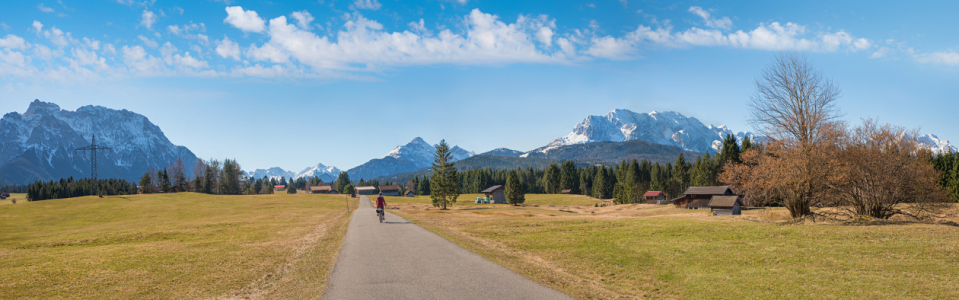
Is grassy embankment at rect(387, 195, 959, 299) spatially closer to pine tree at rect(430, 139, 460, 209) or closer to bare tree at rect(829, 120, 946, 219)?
bare tree at rect(829, 120, 946, 219)

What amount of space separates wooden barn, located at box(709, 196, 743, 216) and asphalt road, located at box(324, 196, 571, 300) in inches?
2108

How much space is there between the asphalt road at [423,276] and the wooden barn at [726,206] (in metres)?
53.5

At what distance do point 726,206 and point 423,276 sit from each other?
195 feet

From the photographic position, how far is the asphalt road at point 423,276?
34.4 feet

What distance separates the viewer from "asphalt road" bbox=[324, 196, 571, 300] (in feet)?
34.4

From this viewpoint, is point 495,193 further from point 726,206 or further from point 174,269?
point 174,269

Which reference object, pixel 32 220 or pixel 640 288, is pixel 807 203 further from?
pixel 32 220

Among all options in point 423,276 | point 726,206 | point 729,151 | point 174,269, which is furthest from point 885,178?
point 729,151

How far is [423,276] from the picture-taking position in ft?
41.5

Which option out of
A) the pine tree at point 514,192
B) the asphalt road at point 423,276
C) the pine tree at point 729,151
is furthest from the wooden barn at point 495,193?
the asphalt road at point 423,276

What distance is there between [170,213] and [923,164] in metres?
86.2

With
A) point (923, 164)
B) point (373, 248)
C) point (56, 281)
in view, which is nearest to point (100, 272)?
point (56, 281)

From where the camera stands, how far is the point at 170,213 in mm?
65562

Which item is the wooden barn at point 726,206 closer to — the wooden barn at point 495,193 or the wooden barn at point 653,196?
the wooden barn at point 653,196
